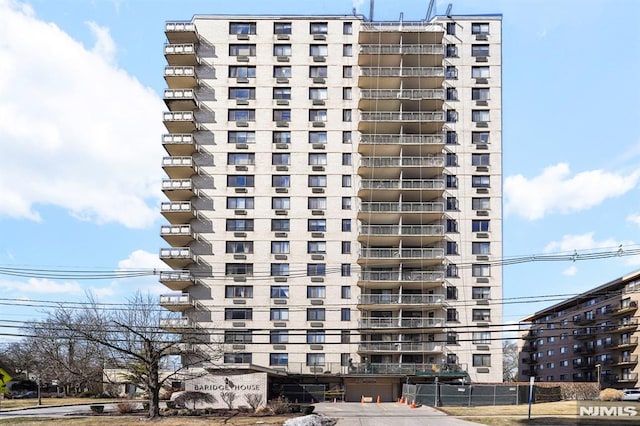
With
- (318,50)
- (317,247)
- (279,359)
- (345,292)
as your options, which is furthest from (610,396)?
(318,50)

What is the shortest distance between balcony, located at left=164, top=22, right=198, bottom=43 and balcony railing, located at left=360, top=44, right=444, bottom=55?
19089 mm

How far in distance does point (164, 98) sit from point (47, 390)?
47687mm

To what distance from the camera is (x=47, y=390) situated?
305ft

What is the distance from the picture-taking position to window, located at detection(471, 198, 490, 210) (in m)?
71.9

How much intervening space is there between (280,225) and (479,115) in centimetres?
2543

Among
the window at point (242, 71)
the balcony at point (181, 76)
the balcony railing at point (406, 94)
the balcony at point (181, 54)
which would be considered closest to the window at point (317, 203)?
the balcony railing at point (406, 94)

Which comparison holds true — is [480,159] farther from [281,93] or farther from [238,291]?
[238,291]

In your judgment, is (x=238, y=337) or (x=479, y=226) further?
(x=479, y=226)

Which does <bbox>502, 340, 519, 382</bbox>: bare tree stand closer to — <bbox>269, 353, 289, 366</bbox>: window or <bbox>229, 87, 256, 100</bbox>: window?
<bbox>269, 353, 289, 366</bbox>: window

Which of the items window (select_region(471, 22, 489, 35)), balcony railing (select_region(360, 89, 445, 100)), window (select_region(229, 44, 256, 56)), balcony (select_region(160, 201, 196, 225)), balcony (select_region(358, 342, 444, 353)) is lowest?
balcony (select_region(358, 342, 444, 353))

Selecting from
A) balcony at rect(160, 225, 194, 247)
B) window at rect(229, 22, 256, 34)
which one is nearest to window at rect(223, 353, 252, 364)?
balcony at rect(160, 225, 194, 247)

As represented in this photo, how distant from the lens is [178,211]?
70.1 m

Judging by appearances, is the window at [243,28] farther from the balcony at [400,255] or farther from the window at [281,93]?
the balcony at [400,255]

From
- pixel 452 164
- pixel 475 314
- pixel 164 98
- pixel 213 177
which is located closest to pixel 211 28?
pixel 164 98
